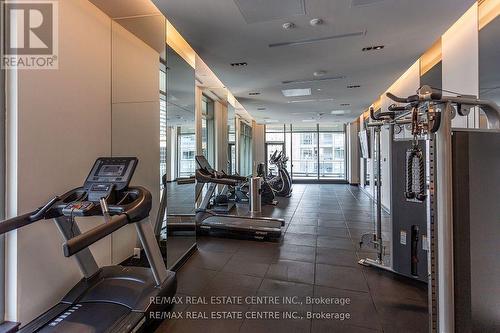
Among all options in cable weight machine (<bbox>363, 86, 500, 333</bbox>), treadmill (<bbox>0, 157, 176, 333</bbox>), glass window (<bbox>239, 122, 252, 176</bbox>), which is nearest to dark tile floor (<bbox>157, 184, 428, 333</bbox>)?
treadmill (<bbox>0, 157, 176, 333</bbox>)

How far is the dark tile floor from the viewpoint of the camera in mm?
2186

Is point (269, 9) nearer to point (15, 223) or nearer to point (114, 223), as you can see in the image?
point (114, 223)

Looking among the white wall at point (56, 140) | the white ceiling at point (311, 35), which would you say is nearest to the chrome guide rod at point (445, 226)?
the white ceiling at point (311, 35)

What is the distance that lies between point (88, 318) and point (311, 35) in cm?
384

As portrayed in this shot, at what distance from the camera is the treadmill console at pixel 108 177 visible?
2.06 meters

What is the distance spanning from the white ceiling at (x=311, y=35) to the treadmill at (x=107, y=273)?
1.99 m

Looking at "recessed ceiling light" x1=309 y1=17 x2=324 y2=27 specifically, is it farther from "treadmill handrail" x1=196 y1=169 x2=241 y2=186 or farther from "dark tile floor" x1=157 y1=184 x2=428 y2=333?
"dark tile floor" x1=157 y1=184 x2=428 y2=333

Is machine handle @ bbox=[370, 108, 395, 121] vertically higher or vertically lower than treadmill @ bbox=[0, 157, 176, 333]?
higher

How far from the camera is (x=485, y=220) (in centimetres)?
190

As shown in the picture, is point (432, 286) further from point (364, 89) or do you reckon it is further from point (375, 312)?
point (364, 89)

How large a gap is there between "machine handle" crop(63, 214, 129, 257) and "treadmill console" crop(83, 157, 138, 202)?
0.32 metres

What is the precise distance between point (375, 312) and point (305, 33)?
128 inches

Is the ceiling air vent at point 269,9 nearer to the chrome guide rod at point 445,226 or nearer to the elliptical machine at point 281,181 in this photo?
the chrome guide rod at point 445,226

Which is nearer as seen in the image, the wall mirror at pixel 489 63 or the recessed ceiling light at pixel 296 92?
the wall mirror at pixel 489 63
